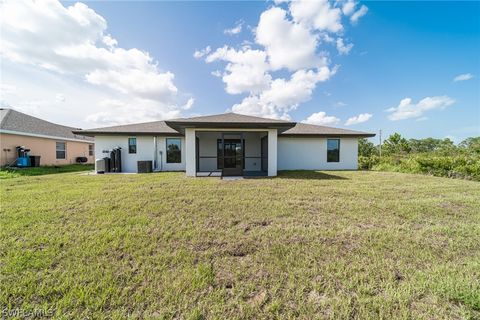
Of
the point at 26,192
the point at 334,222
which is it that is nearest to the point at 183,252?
the point at 334,222

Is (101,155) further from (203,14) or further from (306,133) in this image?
(306,133)

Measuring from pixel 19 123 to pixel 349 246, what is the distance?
23.1 meters

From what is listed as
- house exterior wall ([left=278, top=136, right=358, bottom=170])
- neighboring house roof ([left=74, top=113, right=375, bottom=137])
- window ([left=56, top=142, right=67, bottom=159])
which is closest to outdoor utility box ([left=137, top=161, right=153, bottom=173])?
neighboring house roof ([left=74, top=113, right=375, bottom=137])

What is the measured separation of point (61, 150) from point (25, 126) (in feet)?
10.0

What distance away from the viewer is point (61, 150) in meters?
17.3

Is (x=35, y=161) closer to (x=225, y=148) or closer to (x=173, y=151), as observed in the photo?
(x=173, y=151)

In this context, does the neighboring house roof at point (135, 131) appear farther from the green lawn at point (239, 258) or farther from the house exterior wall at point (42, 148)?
the green lawn at point (239, 258)

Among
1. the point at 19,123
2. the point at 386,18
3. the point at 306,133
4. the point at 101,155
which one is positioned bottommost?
the point at 101,155

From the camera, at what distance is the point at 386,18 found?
990cm

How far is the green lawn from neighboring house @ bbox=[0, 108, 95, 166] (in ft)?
42.7

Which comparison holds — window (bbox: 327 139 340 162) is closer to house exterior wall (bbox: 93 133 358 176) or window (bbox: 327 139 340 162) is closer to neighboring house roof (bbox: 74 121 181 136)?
house exterior wall (bbox: 93 133 358 176)

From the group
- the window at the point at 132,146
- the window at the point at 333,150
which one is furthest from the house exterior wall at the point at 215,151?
the window at the point at 333,150

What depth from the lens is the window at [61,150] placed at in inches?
669

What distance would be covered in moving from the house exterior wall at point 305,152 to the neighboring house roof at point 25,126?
15671mm
